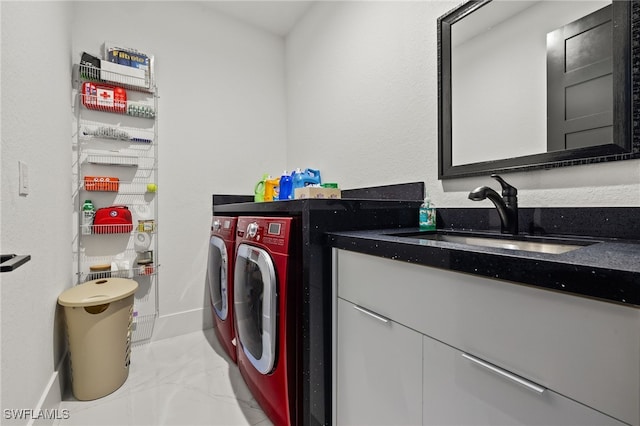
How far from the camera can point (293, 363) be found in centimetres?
119

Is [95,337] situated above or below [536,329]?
below

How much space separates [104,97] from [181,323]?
70.5 inches

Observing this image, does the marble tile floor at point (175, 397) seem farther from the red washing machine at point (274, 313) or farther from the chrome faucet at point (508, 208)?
the chrome faucet at point (508, 208)

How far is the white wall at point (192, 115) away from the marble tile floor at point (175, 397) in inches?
18.4

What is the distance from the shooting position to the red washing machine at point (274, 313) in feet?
3.86

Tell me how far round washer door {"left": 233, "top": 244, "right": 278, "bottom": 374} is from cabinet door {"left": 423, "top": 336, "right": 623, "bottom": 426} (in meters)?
0.65

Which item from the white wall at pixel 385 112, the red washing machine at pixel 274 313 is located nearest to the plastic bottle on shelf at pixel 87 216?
the red washing machine at pixel 274 313

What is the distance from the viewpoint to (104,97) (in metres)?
2.00

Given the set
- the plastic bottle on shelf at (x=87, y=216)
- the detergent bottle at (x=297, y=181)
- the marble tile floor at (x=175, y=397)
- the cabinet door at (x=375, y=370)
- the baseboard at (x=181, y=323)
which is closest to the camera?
the cabinet door at (x=375, y=370)

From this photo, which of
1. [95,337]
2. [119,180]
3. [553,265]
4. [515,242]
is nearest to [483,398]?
[553,265]

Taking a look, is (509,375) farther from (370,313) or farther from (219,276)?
(219,276)

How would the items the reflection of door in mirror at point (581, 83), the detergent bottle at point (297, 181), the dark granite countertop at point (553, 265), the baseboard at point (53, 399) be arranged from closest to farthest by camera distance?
1. the dark granite countertop at point (553, 265)
2. the reflection of door in mirror at point (581, 83)
3. the baseboard at point (53, 399)
4. the detergent bottle at point (297, 181)

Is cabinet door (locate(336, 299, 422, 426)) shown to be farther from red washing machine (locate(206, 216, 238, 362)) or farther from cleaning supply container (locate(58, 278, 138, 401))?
cleaning supply container (locate(58, 278, 138, 401))

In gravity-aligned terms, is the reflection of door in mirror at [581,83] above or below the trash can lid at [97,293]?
above
